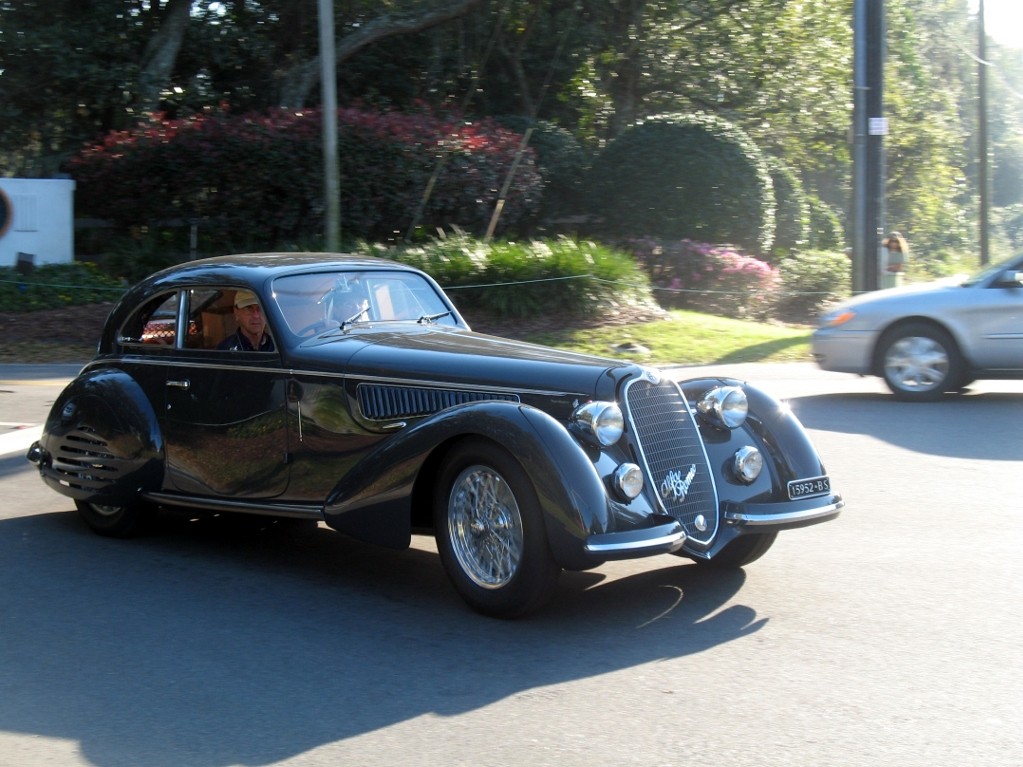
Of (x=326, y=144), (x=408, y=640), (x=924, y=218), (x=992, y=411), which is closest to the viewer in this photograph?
(x=408, y=640)

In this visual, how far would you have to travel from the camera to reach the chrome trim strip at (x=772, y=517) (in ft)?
18.7

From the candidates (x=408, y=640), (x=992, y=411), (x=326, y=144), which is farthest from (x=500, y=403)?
(x=326, y=144)

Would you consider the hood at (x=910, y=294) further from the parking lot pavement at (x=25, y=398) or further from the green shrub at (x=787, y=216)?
the green shrub at (x=787, y=216)

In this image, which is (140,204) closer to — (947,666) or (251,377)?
(251,377)

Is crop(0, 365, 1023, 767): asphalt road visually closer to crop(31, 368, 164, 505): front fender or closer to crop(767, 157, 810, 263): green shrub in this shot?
crop(31, 368, 164, 505): front fender

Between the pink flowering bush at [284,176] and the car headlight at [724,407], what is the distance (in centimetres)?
1427

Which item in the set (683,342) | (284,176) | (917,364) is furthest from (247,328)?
(284,176)

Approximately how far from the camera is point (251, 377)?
6.59 meters

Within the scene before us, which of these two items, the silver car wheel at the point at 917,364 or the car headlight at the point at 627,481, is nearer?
the car headlight at the point at 627,481

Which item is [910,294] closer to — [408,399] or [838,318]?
[838,318]

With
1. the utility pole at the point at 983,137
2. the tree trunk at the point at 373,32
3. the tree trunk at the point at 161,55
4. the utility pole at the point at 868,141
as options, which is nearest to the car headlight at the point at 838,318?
the utility pole at the point at 868,141

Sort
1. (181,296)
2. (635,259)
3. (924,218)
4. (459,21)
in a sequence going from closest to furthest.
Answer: (181,296), (635,259), (459,21), (924,218)

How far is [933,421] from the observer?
10820 millimetres

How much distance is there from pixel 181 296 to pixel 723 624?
367 cm
